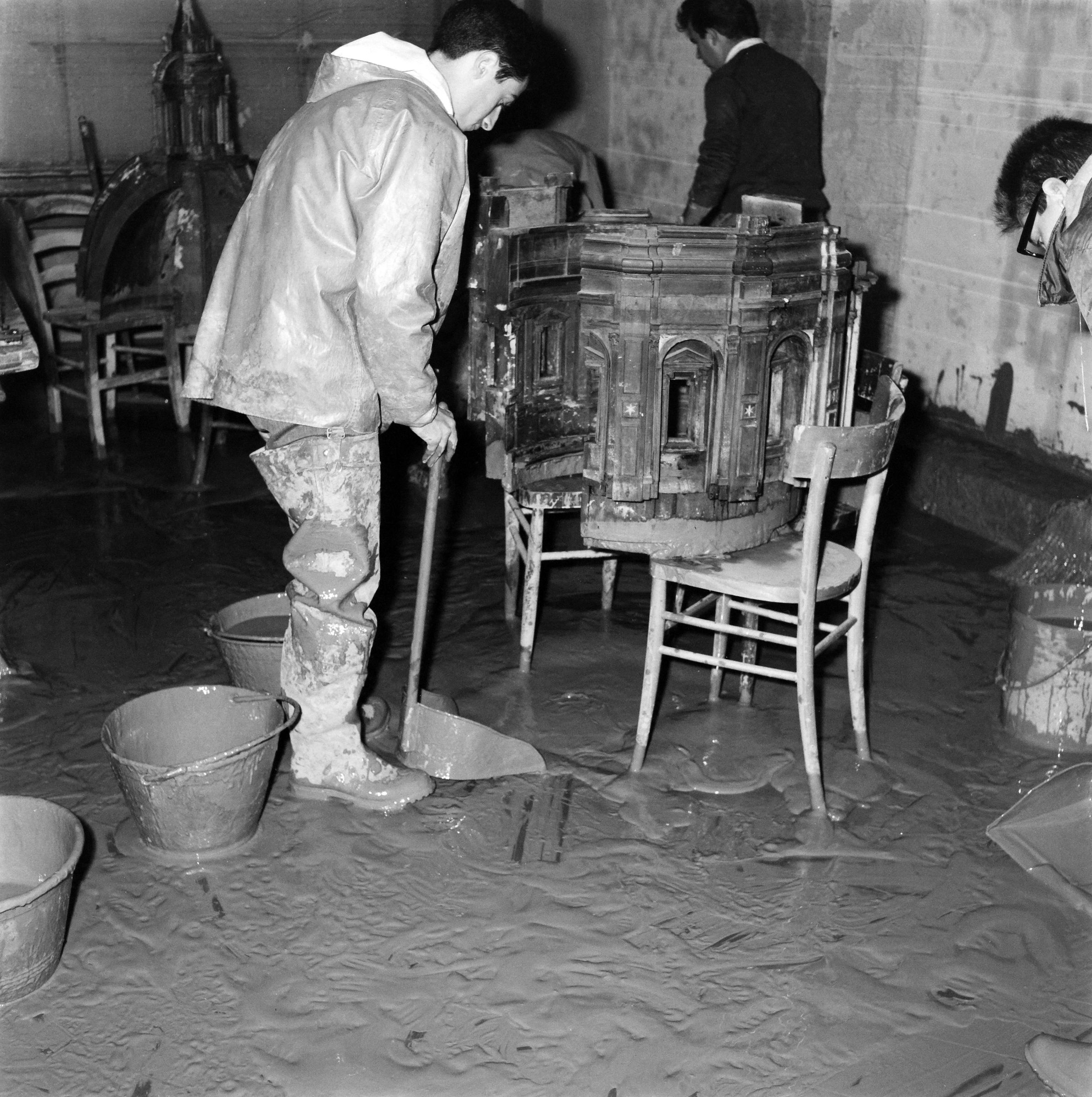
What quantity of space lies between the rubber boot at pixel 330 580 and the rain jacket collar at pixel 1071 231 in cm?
182

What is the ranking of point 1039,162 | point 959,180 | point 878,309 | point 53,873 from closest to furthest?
point 53,873 → point 1039,162 → point 959,180 → point 878,309

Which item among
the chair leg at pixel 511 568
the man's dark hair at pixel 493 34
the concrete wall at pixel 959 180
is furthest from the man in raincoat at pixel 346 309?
the concrete wall at pixel 959 180

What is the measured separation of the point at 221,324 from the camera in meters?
3.79

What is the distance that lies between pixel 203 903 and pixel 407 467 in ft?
12.8

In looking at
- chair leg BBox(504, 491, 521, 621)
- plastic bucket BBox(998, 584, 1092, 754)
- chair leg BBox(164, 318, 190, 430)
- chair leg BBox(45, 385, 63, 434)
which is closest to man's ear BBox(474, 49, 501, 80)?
chair leg BBox(504, 491, 521, 621)

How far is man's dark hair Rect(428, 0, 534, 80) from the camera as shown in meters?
3.59

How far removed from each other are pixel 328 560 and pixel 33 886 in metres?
1.11

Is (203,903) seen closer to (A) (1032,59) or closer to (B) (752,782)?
(B) (752,782)

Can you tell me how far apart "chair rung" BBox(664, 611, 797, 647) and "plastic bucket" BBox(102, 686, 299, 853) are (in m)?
1.13

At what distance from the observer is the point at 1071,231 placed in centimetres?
316

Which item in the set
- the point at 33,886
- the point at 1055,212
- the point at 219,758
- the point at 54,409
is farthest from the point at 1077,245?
the point at 54,409

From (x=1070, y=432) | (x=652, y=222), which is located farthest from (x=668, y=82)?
(x=652, y=222)

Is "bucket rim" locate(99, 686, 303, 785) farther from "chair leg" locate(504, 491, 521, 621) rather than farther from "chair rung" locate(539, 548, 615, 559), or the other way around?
"chair leg" locate(504, 491, 521, 621)

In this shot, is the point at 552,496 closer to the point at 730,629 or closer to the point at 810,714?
the point at 730,629
